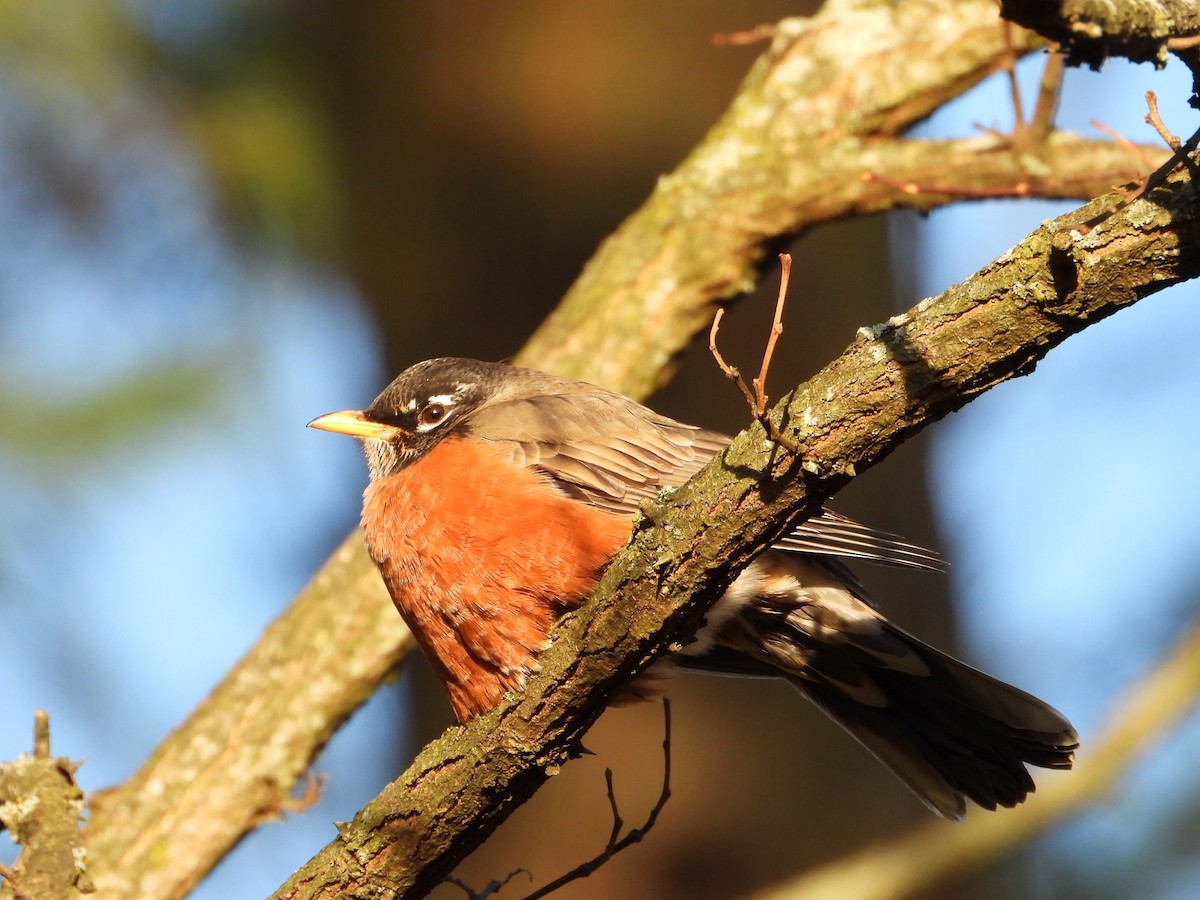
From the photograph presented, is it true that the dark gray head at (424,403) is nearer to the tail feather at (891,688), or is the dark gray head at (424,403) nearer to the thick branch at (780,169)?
the thick branch at (780,169)

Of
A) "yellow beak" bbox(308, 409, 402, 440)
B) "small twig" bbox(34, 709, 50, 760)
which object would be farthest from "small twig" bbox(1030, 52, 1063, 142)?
"small twig" bbox(34, 709, 50, 760)

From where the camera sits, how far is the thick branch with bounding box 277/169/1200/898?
2432 mm

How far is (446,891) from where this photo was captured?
6.12 m

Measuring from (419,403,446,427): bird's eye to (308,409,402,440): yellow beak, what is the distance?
0.43 ft

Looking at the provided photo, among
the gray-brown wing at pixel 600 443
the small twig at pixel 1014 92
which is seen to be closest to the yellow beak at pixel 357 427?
the gray-brown wing at pixel 600 443

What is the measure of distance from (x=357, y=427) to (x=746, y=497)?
3.05 meters

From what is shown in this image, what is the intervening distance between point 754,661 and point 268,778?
1990 mm

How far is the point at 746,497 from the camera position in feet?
8.98

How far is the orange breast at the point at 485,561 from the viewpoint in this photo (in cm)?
404

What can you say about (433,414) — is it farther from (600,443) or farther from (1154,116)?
(1154,116)

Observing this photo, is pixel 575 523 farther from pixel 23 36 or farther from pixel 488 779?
pixel 23 36

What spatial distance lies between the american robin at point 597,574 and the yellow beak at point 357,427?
0.46 metres

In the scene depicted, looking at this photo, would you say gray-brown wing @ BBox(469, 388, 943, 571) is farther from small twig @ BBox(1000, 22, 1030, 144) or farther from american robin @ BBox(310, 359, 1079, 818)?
small twig @ BBox(1000, 22, 1030, 144)

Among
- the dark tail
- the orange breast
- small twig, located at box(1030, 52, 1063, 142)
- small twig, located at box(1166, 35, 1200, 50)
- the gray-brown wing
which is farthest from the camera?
small twig, located at box(1030, 52, 1063, 142)
